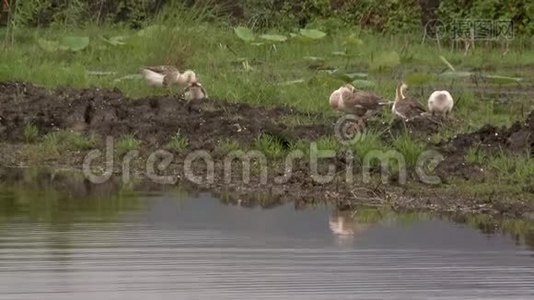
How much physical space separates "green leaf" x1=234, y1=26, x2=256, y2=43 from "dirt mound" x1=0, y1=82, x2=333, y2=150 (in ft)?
23.2

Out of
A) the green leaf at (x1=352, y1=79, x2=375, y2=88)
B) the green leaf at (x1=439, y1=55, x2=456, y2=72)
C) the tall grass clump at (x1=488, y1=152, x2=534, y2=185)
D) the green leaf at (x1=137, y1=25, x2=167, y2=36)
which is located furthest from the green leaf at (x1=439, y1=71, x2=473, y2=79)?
the tall grass clump at (x1=488, y1=152, x2=534, y2=185)

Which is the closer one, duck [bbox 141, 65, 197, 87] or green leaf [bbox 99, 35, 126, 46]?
duck [bbox 141, 65, 197, 87]

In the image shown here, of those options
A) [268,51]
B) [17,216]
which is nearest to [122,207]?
[17,216]

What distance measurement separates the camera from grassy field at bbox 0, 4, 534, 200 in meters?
19.1

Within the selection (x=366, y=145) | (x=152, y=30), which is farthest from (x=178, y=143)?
(x=152, y=30)

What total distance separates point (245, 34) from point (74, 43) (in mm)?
3240

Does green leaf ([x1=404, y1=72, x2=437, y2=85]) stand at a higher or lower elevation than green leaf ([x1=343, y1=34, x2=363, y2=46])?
lower

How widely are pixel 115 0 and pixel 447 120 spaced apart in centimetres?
1357

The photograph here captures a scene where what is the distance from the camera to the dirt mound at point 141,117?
53.1 ft

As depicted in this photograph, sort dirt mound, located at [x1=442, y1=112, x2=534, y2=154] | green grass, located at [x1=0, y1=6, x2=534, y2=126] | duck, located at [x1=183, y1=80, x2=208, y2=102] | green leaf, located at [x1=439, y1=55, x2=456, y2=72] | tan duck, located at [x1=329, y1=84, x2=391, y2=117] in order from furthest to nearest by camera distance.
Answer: green leaf, located at [x1=439, y1=55, x2=456, y2=72] → green grass, located at [x1=0, y1=6, x2=534, y2=126] → duck, located at [x1=183, y1=80, x2=208, y2=102] → tan duck, located at [x1=329, y1=84, x2=391, y2=117] → dirt mound, located at [x1=442, y1=112, x2=534, y2=154]

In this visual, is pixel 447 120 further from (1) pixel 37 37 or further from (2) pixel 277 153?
(1) pixel 37 37

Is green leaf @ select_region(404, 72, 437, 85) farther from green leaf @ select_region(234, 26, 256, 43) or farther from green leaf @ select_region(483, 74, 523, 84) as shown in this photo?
green leaf @ select_region(234, 26, 256, 43)

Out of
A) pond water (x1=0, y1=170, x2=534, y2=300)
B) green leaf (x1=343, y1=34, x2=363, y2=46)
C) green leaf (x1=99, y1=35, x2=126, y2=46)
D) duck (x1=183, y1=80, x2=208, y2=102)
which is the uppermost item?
green leaf (x1=343, y1=34, x2=363, y2=46)

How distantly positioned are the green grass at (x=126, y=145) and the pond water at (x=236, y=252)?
1.79 meters
